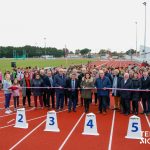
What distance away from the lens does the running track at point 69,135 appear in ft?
29.1

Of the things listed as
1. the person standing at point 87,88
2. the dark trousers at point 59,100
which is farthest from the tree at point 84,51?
the person standing at point 87,88

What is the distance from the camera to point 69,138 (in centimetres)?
968

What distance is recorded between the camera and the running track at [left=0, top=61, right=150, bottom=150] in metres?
8.86

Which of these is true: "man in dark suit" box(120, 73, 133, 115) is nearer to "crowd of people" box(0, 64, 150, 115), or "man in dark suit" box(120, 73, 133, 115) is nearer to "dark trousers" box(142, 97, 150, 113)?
"crowd of people" box(0, 64, 150, 115)

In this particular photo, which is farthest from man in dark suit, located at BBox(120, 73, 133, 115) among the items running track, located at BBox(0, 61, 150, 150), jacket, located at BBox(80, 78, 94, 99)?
jacket, located at BBox(80, 78, 94, 99)

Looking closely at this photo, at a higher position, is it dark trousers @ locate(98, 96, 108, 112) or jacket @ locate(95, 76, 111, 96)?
jacket @ locate(95, 76, 111, 96)

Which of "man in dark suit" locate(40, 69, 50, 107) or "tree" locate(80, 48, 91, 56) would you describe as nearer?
"man in dark suit" locate(40, 69, 50, 107)

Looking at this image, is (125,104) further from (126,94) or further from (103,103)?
(103,103)

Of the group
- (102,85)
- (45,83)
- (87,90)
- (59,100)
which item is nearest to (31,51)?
(45,83)

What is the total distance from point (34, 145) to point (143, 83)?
614 cm

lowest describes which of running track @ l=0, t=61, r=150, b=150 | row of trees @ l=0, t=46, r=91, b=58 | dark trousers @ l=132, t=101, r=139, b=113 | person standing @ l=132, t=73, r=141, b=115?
running track @ l=0, t=61, r=150, b=150

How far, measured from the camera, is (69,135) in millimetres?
10016

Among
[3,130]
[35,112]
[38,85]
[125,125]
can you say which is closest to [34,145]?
[3,130]

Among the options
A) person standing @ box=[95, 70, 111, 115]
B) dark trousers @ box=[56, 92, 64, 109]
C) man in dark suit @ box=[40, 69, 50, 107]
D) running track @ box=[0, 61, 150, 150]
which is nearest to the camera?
running track @ box=[0, 61, 150, 150]
